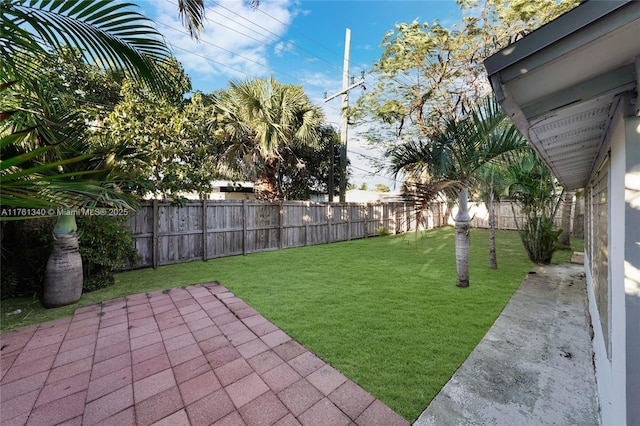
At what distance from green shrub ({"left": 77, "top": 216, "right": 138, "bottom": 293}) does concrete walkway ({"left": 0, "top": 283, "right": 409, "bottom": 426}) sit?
127cm

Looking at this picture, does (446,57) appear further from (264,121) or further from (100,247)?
(100,247)

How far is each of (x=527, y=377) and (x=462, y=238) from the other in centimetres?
246

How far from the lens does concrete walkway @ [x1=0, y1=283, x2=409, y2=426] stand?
1757 millimetres

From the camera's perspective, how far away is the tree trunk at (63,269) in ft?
11.5

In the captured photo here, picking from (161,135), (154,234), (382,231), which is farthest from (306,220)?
(161,135)

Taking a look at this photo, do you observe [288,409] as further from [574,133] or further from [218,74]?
[218,74]

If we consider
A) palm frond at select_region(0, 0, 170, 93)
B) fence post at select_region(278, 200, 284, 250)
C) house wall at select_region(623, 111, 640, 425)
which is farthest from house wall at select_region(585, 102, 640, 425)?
fence post at select_region(278, 200, 284, 250)

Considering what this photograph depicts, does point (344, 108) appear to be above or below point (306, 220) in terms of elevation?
above

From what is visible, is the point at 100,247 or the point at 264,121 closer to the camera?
the point at 100,247

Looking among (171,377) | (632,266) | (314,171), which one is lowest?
(171,377)

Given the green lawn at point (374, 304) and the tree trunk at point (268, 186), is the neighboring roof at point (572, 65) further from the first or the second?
the tree trunk at point (268, 186)

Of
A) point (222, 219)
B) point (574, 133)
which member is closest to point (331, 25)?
point (222, 219)

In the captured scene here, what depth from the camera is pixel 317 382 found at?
6.72 feet

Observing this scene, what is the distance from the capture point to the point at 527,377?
6.98 ft
